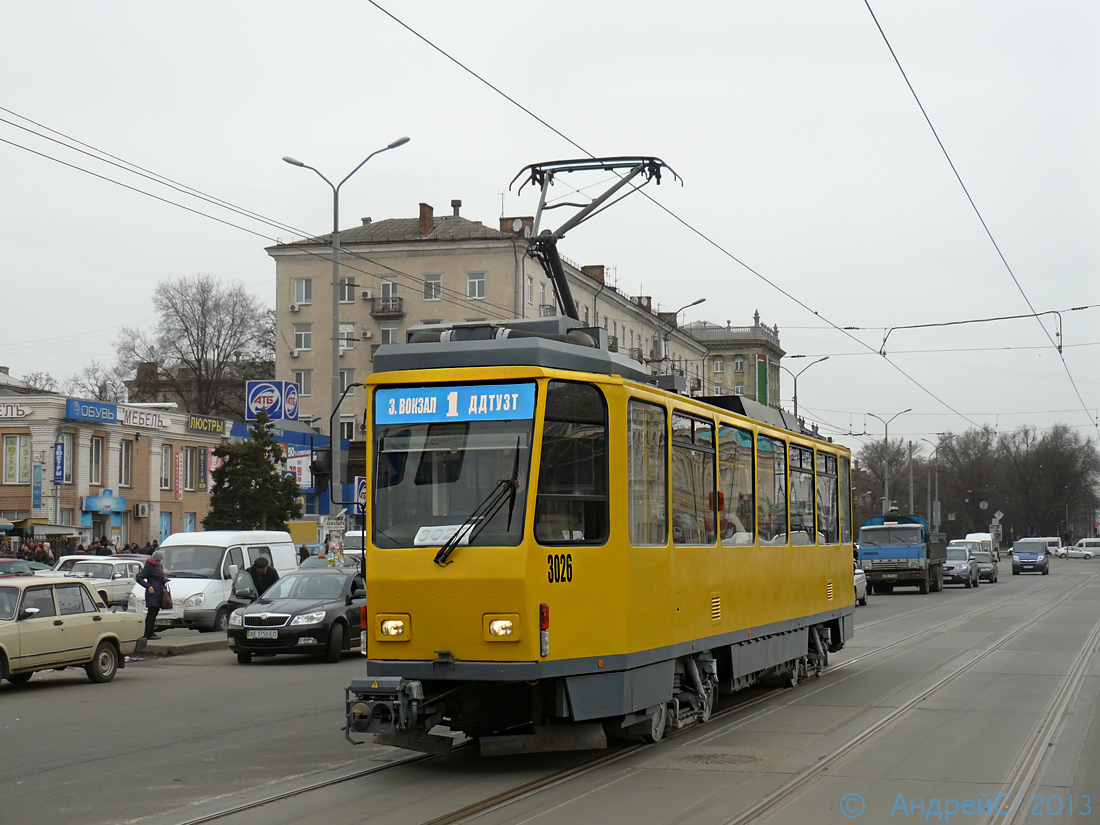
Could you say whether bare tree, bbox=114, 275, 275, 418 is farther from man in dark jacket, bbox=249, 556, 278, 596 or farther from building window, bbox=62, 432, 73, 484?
man in dark jacket, bbox=249, 556, 278, 596

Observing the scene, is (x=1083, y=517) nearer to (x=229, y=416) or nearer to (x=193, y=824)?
(x=229, y=416)

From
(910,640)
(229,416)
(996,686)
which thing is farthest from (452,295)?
(996,686)

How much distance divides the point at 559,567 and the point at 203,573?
17.4m

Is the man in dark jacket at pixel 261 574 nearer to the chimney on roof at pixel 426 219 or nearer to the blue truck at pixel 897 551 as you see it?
the blue truck at pixel 897 551

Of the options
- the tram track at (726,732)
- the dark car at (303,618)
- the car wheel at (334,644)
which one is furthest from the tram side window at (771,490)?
the car wheel at (334,644)

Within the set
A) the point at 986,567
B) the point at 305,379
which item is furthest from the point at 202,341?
the point at 986,567

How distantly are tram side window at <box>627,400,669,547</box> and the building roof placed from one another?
54.4 metres

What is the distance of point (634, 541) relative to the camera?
31.8 ft

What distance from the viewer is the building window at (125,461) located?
5088 centimetres

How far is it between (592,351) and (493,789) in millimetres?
3310

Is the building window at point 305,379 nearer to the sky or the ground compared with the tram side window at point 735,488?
nearer to the sky

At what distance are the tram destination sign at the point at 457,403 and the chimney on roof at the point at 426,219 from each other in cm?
5828

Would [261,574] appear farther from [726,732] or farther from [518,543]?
[518,543]

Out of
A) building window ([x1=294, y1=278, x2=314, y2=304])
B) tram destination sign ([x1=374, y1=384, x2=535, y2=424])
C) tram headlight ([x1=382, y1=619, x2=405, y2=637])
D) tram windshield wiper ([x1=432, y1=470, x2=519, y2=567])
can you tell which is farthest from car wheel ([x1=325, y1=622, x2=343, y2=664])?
building window ([x1=294, y1=278, x2=314, y2=304])
